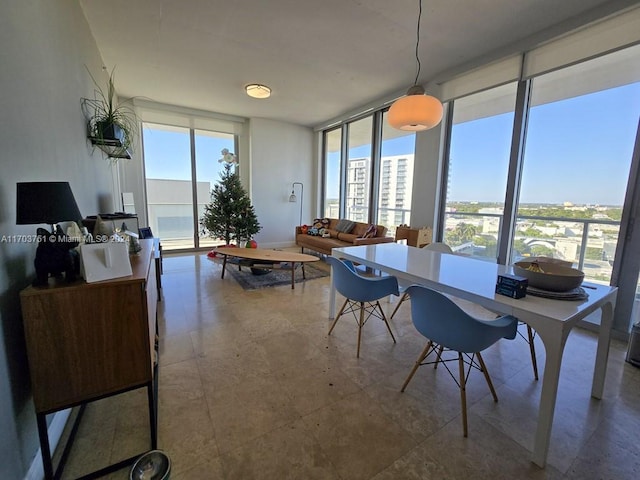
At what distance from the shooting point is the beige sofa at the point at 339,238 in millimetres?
4641

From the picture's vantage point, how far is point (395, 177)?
4.96m

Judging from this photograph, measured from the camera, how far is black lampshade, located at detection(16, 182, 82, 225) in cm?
103

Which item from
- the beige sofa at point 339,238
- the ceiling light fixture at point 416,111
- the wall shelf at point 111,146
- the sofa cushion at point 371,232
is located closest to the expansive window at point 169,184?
the beige sofa at point 339,238

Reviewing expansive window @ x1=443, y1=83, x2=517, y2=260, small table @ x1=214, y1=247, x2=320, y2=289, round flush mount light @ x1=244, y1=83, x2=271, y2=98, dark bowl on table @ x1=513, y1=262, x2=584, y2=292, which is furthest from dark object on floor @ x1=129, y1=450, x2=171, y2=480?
round flush mount light @ x1=244, y1=83, x2=271, y2=98

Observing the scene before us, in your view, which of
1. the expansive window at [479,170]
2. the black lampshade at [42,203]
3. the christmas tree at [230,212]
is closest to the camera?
the black lampshade at [42,203]

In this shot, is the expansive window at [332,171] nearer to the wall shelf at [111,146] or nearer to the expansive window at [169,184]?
the expansive window at [169,184]

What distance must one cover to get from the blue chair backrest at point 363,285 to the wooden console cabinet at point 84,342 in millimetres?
1379

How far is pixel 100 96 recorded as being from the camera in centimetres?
325

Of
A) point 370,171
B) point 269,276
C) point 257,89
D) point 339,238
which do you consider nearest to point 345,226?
point 339,238

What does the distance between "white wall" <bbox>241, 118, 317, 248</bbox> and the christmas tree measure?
3.67ft

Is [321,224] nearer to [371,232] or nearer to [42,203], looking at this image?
[371,232]

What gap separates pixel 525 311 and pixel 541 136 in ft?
9.15

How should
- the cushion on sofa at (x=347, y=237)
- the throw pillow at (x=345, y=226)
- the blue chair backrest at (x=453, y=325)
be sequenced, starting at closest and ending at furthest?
1. the blue chair backrest at (x=453, y=325)
2. the cushion on sofa at (x=347, y=237)
3. the throw pillow at (x=345, y=226)

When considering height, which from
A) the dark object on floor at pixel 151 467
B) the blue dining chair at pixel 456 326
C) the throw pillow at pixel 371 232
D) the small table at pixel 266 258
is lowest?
the dark object on floor at pixel 151 467
